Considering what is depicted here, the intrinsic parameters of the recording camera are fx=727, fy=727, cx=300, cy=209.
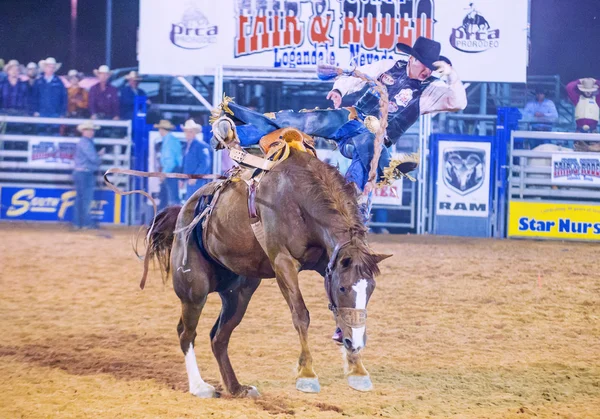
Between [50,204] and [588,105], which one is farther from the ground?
[588,105]

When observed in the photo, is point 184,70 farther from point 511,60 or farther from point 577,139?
point 577,139

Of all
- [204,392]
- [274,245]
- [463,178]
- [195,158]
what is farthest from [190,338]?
[463,178]

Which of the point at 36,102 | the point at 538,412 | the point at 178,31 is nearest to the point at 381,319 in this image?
the point at 538,412

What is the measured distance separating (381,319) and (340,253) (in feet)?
9.53

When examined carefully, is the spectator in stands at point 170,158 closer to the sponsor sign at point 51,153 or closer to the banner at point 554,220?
the sponsor sign at point 51,153

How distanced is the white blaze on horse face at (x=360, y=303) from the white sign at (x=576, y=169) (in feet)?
31.7

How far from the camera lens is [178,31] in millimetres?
12477

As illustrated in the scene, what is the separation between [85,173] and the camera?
11898 millimetres

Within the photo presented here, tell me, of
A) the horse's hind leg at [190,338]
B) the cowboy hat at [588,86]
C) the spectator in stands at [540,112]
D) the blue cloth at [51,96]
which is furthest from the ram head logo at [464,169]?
the horse's hind leg at [190,338]

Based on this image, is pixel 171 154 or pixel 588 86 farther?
pixel 588 86

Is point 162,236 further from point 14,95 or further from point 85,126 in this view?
point 14,95

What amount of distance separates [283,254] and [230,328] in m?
0.88

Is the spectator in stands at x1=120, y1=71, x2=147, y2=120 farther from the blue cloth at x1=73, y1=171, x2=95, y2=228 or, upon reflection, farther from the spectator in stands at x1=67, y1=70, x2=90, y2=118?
the blue cloth at x1=73, y1=171, x2=95, y2=228

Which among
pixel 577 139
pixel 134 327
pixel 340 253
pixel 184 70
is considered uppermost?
pixel 184 70
